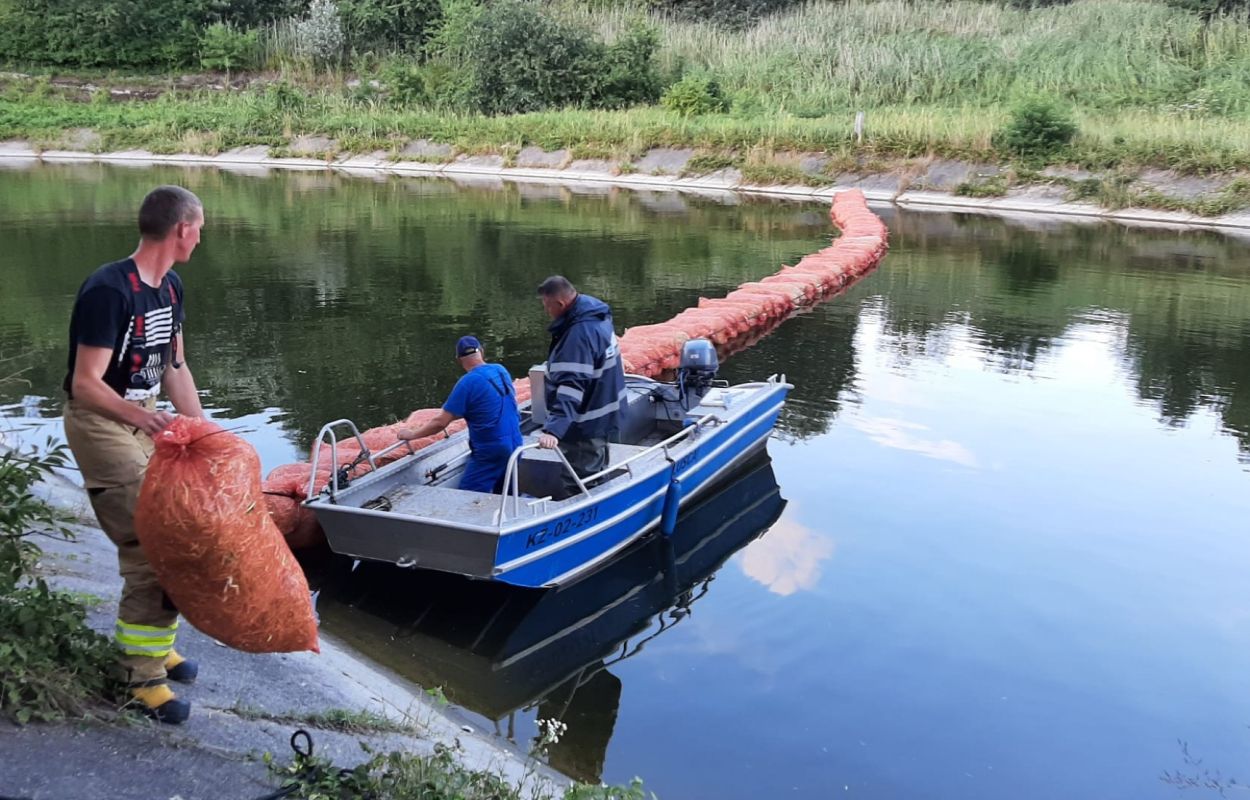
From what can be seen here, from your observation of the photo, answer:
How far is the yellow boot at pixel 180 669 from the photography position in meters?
4.77

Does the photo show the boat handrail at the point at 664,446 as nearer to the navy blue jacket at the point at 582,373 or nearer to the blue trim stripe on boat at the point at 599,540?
the blue trim stripe on boat at the point at 599,540

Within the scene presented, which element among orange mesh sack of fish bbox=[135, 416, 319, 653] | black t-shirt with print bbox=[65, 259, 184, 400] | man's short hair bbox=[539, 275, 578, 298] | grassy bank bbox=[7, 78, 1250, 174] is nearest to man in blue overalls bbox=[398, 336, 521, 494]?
man's short hair bbox=[539, 275, 578, 298]

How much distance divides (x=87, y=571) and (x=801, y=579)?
183 inches

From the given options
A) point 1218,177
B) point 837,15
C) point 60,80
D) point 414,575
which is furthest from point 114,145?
point 414,575

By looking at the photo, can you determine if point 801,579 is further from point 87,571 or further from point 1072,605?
point 87,571

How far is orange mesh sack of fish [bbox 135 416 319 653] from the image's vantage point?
13.0 feet

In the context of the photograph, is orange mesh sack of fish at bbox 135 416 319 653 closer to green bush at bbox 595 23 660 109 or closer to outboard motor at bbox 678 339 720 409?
outboard motor at bbox 678 339 720 409

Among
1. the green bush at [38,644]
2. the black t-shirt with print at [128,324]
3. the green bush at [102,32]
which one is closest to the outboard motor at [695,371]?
the black t-shirt with print at [128,324]

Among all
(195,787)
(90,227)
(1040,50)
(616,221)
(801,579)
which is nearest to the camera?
(195,787)

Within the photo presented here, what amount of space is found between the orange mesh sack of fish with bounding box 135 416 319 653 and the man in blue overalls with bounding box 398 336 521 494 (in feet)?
10.4

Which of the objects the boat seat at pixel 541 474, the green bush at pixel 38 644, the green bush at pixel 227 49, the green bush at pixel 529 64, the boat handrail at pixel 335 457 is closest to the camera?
the green bush at pixel 38 644

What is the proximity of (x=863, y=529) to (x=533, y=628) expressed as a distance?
3.06 meters

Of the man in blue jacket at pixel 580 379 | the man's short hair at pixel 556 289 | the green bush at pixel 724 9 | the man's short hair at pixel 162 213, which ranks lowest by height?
the man in blue jacket at pixel 580 379

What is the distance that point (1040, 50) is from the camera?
130 ft
